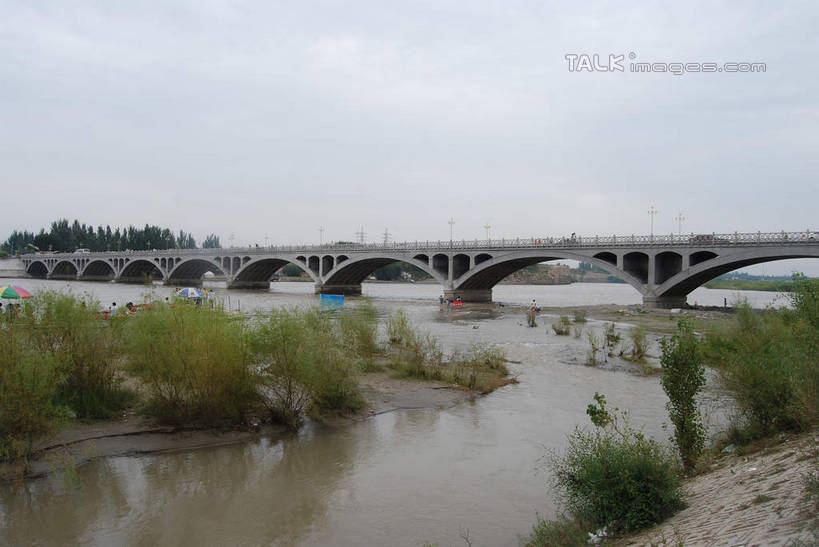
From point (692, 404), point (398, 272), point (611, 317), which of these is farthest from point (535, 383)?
point (398, 272)

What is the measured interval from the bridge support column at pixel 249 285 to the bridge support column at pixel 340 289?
22695mm

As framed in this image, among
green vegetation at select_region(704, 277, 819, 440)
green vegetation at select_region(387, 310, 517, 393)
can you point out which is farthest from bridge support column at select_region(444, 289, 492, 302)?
green vegetation at select_region(704, 277, 819, 440)

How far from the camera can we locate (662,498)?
9.45 meters

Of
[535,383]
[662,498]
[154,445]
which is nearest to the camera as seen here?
[662,498]

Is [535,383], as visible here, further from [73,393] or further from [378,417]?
[73,393]

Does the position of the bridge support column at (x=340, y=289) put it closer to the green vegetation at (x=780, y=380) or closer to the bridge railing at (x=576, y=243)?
the bridge railing at (x=576, y=243)

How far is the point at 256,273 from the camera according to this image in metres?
113

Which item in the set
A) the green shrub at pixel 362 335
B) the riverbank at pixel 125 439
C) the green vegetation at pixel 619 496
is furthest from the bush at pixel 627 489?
the green shrub at pixel 362 335

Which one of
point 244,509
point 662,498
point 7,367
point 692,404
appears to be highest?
point 7,367

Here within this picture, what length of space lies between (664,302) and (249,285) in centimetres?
8188

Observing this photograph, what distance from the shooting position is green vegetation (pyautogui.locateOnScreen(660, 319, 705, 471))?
1171cm

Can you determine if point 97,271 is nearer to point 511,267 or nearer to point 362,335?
point 511,267

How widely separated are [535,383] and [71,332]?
1791cm

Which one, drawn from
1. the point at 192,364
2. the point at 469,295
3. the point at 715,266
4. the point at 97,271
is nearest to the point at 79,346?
the point at 192,364
